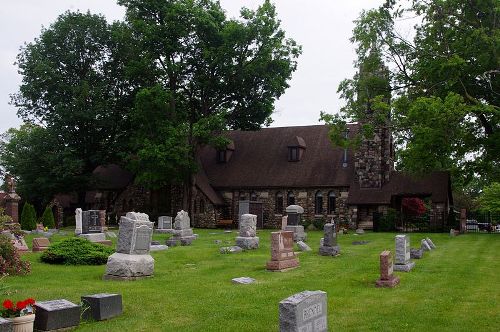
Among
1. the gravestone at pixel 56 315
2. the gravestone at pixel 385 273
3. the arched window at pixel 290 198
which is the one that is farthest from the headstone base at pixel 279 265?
the arched window at pixel 290 198

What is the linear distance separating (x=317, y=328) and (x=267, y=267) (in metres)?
9.04

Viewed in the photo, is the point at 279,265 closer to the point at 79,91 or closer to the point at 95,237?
the point at 95,237

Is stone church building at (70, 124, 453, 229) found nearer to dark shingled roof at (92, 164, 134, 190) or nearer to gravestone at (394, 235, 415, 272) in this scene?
dark shingled roof at (92, 164, 134, 190)

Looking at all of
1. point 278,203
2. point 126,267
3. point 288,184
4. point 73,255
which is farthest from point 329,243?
point 278,203

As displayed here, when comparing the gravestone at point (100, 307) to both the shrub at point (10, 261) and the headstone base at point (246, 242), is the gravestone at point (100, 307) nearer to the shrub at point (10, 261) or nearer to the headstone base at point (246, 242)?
the shrub at point (10, 261)

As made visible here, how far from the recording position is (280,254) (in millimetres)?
16922

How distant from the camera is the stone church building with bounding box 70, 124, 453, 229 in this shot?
39062 millimetres

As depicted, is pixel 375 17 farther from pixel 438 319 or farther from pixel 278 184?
pixel 438 319

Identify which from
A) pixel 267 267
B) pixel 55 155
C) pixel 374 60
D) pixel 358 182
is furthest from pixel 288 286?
pixel 55 155

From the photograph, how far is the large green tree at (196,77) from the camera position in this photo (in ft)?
125

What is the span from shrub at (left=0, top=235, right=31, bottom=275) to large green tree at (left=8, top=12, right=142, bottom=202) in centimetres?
2659

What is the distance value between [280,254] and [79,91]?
29.1 m

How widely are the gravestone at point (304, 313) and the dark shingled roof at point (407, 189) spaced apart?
3090 centimetres

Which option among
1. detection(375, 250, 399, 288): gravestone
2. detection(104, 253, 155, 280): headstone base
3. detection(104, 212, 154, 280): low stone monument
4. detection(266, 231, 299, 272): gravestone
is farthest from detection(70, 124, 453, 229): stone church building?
detection(375, 250, 399, 288): gravestone
